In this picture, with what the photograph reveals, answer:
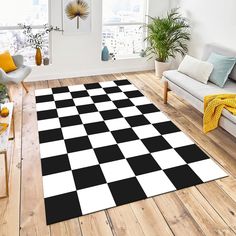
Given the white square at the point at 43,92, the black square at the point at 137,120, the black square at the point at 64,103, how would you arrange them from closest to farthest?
the black square at the point at 137,120, the black square at the point at 64,103, the white square at the point at 43,92

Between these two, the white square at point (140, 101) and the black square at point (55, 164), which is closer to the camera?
the black square at point (55, 164)

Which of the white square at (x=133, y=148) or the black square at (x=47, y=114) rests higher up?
the black square at (x=47, y=114)

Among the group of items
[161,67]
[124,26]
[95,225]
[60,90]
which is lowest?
[95,225]

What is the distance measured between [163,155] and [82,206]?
1016 mm

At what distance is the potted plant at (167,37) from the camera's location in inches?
183

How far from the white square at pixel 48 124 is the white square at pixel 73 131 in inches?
5.3

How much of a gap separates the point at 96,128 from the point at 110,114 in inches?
15.5

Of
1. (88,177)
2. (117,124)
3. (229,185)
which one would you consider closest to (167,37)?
(117,124)

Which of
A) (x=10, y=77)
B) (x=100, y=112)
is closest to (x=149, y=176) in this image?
(x=100, y=112)

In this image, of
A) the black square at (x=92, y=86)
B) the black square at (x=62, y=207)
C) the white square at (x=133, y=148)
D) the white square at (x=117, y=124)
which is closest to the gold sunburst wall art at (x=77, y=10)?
the black square at (x=92, y=86)

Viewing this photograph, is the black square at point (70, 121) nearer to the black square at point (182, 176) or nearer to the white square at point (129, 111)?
the white square at point (129, 111)

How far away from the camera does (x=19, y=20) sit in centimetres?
446

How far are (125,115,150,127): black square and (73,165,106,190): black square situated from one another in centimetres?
94

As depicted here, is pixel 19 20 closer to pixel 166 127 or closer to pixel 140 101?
pixel 140 101
